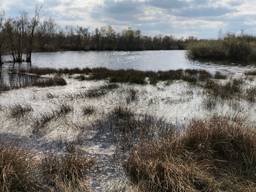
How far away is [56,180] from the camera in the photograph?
543cm

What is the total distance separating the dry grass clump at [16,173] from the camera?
5094 millimetres

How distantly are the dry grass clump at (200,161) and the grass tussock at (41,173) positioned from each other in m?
0.95

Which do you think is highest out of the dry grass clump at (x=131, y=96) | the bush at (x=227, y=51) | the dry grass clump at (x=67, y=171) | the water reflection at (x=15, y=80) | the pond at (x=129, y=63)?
the bush at (x=227, y=51)

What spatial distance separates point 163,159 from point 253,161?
1.74m

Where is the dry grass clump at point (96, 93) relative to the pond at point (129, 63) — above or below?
below

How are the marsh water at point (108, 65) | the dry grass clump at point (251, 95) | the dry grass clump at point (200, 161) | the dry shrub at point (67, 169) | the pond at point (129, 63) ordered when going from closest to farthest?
the dry grass clump at point (200, 161) → the dry shrub at point (67, 169) → the dry grass clump at point (251, 95) → the marsh water at point (108, 65) → the pond at point (129, 63)

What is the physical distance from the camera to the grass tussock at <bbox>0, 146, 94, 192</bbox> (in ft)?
17.0

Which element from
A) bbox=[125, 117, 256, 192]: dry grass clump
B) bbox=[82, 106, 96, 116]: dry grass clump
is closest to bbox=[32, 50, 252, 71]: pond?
bbox=[82, 106, 96, 116]: dry grass clump

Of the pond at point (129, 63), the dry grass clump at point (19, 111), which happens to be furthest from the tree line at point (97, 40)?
the dry grass clump at point (19, 111)

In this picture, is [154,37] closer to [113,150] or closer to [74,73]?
[74,73]

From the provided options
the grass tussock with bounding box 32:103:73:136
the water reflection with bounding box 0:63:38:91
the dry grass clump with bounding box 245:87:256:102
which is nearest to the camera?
the grass tussock with bounding box 32:103:73:136

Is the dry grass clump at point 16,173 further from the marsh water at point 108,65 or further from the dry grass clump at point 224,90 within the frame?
the marsh water at point 108,65

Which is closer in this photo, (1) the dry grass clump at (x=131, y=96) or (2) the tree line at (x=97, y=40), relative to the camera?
(1) the dry grass clump at (x=131, y=96)

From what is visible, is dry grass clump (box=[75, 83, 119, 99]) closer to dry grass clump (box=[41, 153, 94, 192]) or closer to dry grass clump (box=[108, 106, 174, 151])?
dry grass clump (box=[108, 106, 174, 151])
